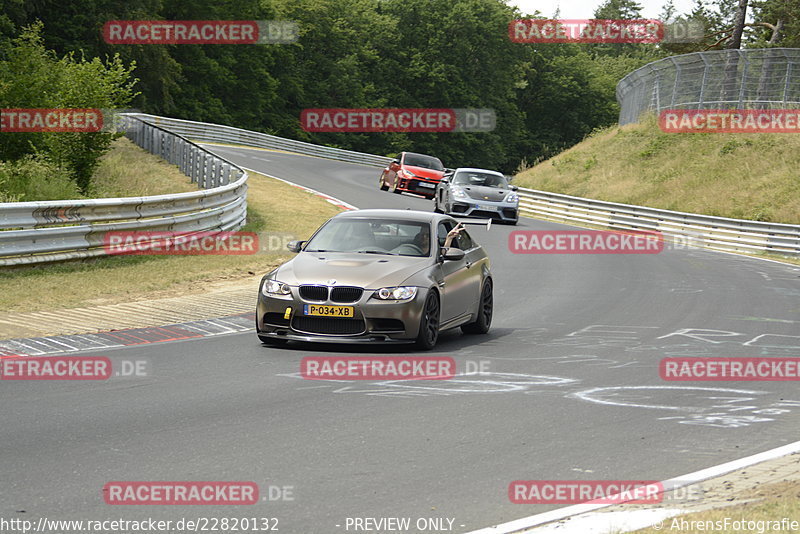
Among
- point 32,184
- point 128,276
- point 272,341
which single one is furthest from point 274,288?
point 32,184

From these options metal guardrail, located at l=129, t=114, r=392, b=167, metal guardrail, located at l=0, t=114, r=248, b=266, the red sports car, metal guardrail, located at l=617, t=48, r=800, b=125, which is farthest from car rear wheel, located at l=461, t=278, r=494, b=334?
metal guardrail, located at l=129, t=114, r=392, b=167

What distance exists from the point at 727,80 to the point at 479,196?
1895cm

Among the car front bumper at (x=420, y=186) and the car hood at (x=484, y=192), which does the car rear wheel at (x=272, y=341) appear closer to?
the car hood at (x=484, y=192)

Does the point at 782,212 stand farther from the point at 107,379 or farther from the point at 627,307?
the point at 107,379

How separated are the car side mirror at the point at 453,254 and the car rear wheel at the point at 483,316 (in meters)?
1.03

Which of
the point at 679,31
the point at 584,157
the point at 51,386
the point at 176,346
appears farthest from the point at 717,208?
the point at 679,31

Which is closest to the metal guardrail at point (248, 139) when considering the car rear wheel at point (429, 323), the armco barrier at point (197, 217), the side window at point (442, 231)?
the armco barrier at point (197, 217)

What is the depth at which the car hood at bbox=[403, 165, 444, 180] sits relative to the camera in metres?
36.2

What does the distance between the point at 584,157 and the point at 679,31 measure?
3767cm

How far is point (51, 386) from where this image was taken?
29.2 ft

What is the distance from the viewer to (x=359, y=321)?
10.8 metres

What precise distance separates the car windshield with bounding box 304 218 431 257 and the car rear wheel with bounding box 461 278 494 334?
120cm

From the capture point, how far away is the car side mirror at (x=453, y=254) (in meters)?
11.9

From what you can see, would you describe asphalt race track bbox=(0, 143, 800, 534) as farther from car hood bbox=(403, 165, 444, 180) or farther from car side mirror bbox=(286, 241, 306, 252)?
car hood bbox=(403, 165, 444, 180)
